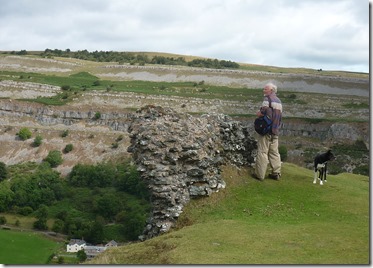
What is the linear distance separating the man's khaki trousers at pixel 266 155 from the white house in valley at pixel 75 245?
83.8 ft

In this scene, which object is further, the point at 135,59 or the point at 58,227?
the point at 135,59

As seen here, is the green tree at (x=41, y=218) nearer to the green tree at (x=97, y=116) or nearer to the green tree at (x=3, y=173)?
the green tree at (x=3, y=173)

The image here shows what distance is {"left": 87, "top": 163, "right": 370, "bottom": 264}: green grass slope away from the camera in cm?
1307

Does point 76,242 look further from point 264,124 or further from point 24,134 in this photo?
point 24,134

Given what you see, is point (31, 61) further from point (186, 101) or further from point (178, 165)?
point (178, 165)

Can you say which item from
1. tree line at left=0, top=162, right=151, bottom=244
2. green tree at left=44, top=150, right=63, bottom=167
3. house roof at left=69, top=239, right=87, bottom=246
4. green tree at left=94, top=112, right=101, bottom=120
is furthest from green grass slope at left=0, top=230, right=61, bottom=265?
green tree at left=94, top=112, right=101, bottom=120

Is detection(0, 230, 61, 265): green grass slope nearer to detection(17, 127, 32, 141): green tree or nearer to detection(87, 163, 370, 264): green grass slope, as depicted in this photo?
detection(87, 163, 370, 264): green grass slope

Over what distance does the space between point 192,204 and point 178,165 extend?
1367mm

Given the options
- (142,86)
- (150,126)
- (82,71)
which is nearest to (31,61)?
(82,71)

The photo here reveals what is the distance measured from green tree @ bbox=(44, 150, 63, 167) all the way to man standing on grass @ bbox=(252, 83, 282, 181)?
68.1 m

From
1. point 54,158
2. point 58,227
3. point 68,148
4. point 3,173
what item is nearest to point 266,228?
point 58,227

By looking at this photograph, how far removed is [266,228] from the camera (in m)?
15.7

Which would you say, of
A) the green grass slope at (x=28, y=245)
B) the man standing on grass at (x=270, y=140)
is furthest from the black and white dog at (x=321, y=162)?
the green grass slope at (x=28, y=245)

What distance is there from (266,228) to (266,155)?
516cm
